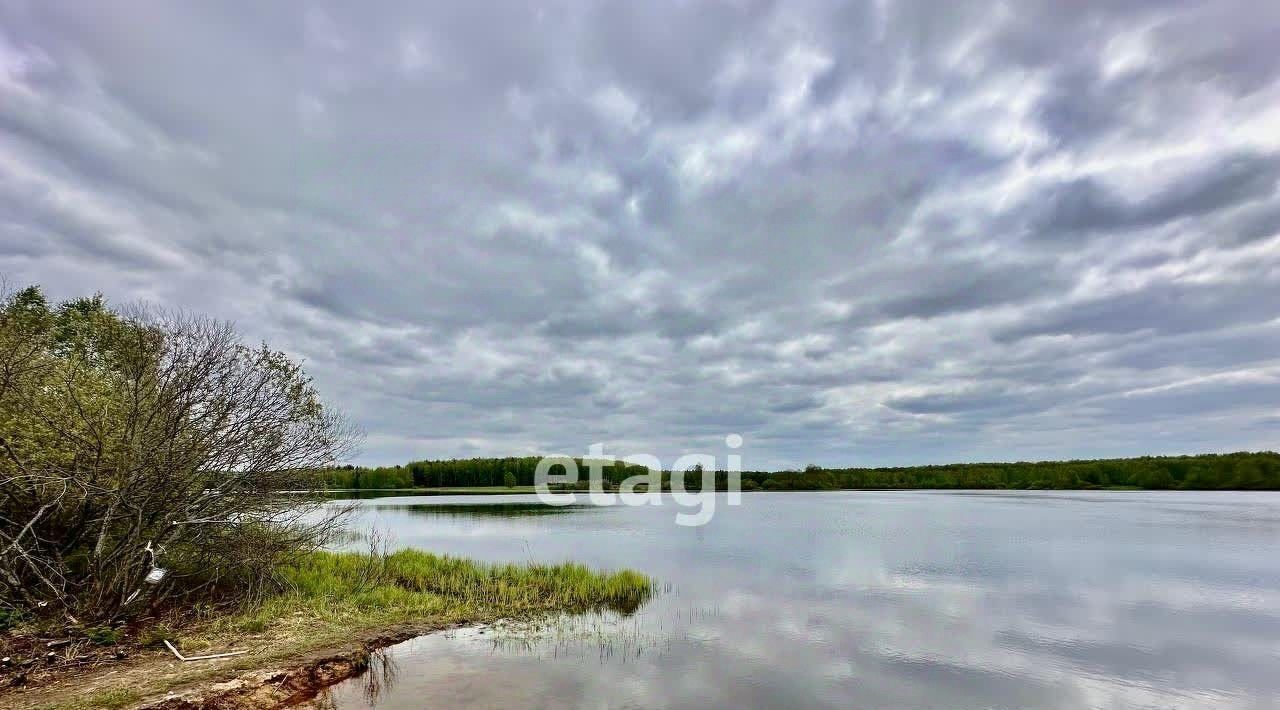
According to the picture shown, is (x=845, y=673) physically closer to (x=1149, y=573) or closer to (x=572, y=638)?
(x=572, y=638)

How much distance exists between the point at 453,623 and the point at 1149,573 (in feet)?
84.8

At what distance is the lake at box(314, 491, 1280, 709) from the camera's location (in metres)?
10.8

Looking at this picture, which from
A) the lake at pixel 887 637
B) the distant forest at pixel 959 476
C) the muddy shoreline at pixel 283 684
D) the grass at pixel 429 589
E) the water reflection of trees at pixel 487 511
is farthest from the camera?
the distant forest at pixel 959 476

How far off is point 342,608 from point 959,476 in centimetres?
14345

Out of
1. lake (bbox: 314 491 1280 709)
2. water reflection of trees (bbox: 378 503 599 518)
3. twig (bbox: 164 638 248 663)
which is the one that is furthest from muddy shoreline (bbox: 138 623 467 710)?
water reflection of trees (bbox: 378 503 599 518)

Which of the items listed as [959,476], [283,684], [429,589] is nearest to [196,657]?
[283,684]

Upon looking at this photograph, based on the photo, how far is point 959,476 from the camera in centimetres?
13362

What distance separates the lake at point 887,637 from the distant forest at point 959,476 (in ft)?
279

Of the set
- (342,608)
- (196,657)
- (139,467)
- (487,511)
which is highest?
(139,467)

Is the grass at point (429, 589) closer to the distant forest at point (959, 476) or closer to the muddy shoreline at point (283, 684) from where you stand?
the muddy shoreline at point (283, 684)

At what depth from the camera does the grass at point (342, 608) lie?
901cm

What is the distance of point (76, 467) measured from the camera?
432 inches

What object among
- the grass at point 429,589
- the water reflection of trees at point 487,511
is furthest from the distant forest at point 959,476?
the grass at point 429,589

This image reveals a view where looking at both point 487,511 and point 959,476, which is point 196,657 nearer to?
point 487,511
